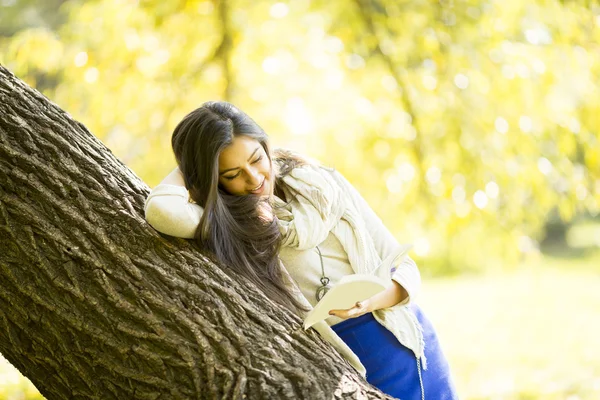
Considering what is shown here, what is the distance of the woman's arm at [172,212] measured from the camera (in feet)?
6.03

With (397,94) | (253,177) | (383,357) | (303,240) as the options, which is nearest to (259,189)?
(253,177)

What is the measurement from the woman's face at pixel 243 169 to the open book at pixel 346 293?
516 mm

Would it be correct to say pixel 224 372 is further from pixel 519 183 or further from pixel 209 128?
pixel 519 183

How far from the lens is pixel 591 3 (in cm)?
408

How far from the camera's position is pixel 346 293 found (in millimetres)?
1752

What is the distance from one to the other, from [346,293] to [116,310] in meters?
0.56

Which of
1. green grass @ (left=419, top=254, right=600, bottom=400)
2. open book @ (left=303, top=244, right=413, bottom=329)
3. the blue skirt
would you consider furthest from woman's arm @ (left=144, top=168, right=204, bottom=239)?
green grass @ (left=419, top=254, right=600, bottom=400)

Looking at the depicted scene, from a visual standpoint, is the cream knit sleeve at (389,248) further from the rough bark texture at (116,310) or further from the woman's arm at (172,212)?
the woman's arm at (172,212)

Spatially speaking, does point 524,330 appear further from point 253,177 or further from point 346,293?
point 346,293

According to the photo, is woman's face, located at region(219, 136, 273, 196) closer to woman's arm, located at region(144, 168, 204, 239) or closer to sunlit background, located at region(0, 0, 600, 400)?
woman's arm, located at region(144, 168, 204, 239)

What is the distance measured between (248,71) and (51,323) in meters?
4.06

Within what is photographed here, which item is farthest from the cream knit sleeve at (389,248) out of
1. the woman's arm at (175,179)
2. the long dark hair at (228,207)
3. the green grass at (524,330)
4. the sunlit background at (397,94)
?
the green grass at (524,330)

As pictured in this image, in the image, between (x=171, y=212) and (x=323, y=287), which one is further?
(x=323, y=287)

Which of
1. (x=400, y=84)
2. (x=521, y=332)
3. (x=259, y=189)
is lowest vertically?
(x=259, y=189)
